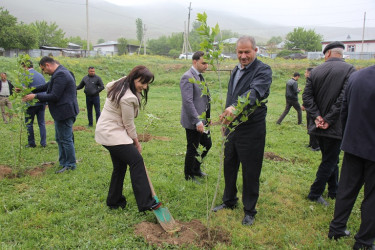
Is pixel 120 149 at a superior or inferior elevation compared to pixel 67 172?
superior

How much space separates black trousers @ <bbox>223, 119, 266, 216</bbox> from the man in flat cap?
111cm

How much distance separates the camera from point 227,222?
11.8 ft

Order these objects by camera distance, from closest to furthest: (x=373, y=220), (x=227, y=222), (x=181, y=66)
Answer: (x=373, y=220), (x=227, y=222), (x=181, y=66)


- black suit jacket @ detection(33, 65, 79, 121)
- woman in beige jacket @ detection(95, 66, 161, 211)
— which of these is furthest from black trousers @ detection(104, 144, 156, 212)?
black suit jacket @ detection(33, 65, 79, 121)

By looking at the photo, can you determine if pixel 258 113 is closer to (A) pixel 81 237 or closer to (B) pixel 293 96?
(A) pixel 81 237

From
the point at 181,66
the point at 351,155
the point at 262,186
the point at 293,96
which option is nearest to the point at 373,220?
the point at 351,155

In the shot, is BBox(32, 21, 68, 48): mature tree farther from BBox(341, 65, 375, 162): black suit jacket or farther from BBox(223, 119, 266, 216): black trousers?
BBox(341, 65, 375, 162): black suit jacket

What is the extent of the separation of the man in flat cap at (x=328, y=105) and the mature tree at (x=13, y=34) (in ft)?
147

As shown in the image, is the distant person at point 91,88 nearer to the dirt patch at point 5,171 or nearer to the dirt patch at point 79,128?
the dirt patch at point 79,128

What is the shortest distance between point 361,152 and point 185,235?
6.86 feet

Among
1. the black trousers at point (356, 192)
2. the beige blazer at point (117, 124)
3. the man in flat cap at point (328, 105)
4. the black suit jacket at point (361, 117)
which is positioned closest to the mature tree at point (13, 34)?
the beige blazer at point (117, 124)

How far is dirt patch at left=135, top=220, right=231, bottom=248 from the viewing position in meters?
3.15

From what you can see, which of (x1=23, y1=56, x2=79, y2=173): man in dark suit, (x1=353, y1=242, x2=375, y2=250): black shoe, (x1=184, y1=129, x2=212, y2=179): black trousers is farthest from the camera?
(x1=23, y1=56, x2=79, y2=173): man in dark suit

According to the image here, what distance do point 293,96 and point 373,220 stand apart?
7.16 metres
